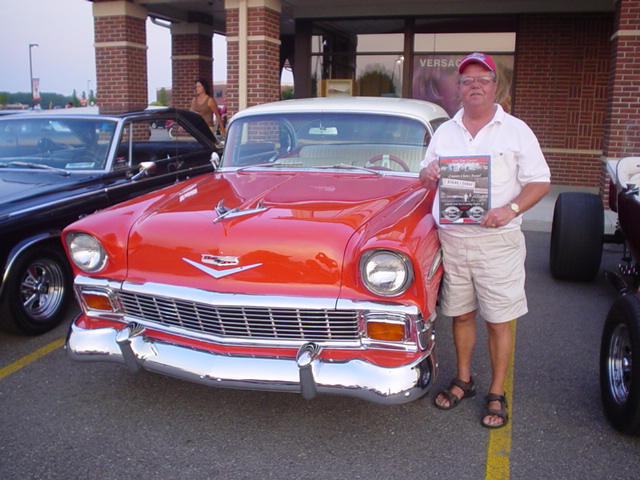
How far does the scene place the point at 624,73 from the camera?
817cm

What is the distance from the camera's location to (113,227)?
3268 millimetres

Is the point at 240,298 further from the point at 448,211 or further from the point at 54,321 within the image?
the point at 54,321

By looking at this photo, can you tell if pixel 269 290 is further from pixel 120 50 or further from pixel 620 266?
pixel 120 50

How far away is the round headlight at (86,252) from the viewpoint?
3223 mm

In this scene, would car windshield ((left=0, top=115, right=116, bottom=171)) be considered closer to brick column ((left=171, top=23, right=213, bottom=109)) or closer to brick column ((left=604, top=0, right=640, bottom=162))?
brick column ((left=604, top=0, right=640, bottom=162))

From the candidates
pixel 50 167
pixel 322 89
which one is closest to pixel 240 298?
pixel 50 167

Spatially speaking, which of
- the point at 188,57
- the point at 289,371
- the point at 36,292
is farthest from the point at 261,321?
the point at 188,57

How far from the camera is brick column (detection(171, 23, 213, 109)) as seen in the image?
13773 mm

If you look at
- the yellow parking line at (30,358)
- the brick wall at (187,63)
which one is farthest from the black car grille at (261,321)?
the brick wall at (187,63)

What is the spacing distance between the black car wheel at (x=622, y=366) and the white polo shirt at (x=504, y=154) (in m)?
0.71

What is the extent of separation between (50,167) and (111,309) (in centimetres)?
238

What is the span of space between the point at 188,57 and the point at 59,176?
9.64 meters

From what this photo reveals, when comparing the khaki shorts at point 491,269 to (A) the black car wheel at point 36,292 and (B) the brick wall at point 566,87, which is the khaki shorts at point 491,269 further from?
(B) the brick wall at point 566,87

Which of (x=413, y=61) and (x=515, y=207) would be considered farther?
(x=413, y=61)
